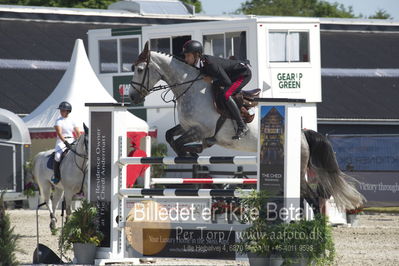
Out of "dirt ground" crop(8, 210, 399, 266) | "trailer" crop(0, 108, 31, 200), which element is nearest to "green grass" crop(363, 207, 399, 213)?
"dirt ground" crop(8, 210, 399, 266)

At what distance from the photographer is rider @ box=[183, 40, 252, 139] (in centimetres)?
978

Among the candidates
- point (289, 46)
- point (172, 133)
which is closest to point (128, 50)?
point (289, 46)

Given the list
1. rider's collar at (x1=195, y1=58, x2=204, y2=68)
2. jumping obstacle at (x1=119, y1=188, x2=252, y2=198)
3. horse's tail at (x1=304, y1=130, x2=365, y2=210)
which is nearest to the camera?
jumping obstacle at (x1=119, y1=188, x2=252, y2=198)

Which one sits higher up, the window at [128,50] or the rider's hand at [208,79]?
the window at [128,50]

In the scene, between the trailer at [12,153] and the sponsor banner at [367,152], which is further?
the trailer at [12,153]

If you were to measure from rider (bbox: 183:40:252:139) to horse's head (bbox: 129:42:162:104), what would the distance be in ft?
1.65

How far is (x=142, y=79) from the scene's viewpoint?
988 centimetres

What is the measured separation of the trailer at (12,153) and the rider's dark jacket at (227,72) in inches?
404

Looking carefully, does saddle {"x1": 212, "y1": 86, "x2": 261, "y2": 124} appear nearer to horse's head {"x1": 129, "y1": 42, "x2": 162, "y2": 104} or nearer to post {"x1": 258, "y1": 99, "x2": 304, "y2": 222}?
horse's head {"x1": 129, "y1": 42, "x2": 162, "y2": 104}

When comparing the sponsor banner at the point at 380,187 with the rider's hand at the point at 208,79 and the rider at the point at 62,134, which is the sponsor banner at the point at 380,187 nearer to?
the rider at the point at 62,134

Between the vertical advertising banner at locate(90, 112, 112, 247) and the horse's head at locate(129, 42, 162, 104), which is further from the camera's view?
the horse's head at locate(129, 42, 162, 104)

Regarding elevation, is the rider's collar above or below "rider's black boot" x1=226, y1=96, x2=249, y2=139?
above

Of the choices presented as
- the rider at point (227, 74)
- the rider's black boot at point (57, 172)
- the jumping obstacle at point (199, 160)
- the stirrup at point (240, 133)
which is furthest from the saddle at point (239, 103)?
the rider's black boot at point (57, 172)

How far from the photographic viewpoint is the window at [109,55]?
74.5ft
